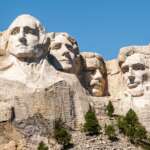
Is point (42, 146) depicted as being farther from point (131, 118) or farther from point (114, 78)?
point (114, 78)

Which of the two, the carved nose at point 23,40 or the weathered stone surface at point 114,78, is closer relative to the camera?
the carved nose at point 23,40

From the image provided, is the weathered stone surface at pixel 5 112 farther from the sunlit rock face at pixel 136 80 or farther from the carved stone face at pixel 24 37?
the sunlit rock face at pixel 136 80

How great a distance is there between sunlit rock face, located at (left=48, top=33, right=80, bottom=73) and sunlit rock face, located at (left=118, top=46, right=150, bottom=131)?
1742mm

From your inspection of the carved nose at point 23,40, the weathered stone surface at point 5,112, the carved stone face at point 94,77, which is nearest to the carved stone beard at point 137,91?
the carved stone face at point 94,77

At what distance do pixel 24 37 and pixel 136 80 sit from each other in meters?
4.40

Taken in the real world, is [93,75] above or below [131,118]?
above

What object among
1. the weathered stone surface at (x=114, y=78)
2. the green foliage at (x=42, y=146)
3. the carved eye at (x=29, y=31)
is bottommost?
the green foliage at (x=42, y=146)

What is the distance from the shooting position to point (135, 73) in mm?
39156

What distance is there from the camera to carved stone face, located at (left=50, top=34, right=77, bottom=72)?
38688mm

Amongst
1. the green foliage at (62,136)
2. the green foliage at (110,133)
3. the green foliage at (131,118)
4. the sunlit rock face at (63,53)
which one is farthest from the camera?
the sunlit rock face at (63,53)

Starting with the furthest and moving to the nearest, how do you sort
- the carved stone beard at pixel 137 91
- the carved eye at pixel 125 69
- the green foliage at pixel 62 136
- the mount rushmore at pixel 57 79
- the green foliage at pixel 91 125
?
the carved eye at pixel 125 69 < the carved stone beard at pixel 137 91 < the mount rushmore at pixel 57 79 < the green foliage at pixel 91 125 < the green foliage at pixel 62 136

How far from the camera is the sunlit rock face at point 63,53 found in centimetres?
3859

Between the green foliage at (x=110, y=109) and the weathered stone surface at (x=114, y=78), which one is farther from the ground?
the weathered stone surface at (x=114, y=78)

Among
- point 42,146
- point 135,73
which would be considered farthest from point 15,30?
point 42,146
